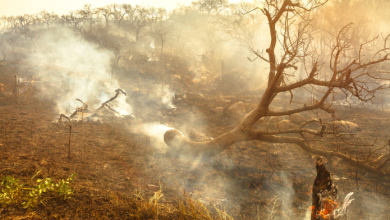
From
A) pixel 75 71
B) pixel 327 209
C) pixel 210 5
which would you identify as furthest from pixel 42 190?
pixel 210 5

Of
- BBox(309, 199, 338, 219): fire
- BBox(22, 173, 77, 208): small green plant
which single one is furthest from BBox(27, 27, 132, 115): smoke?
BBox(309, 199, 338, 219): fire

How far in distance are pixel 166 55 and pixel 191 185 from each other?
2369 centimetres

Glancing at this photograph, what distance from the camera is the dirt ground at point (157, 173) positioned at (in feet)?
10.5

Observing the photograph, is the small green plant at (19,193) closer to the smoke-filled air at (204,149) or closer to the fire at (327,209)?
the smoke-filled air at (204,149)

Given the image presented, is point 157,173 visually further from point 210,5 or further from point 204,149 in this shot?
point 210,5

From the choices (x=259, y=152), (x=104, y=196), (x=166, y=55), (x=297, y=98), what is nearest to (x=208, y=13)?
(x=166, y=55)

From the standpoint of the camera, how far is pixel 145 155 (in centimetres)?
628

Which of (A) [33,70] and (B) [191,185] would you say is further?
(A) [33,70]

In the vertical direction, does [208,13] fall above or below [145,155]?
above

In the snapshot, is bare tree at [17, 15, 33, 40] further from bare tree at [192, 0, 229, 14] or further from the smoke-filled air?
bare tree at [192, 0, 229, 14]

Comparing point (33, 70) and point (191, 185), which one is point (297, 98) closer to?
point (191, 185)

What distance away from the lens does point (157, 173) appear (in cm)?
532

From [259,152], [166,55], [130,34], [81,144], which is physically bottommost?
[81,144]

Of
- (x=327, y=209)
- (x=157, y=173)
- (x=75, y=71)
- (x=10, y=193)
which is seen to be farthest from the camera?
(x=75, y=71)
